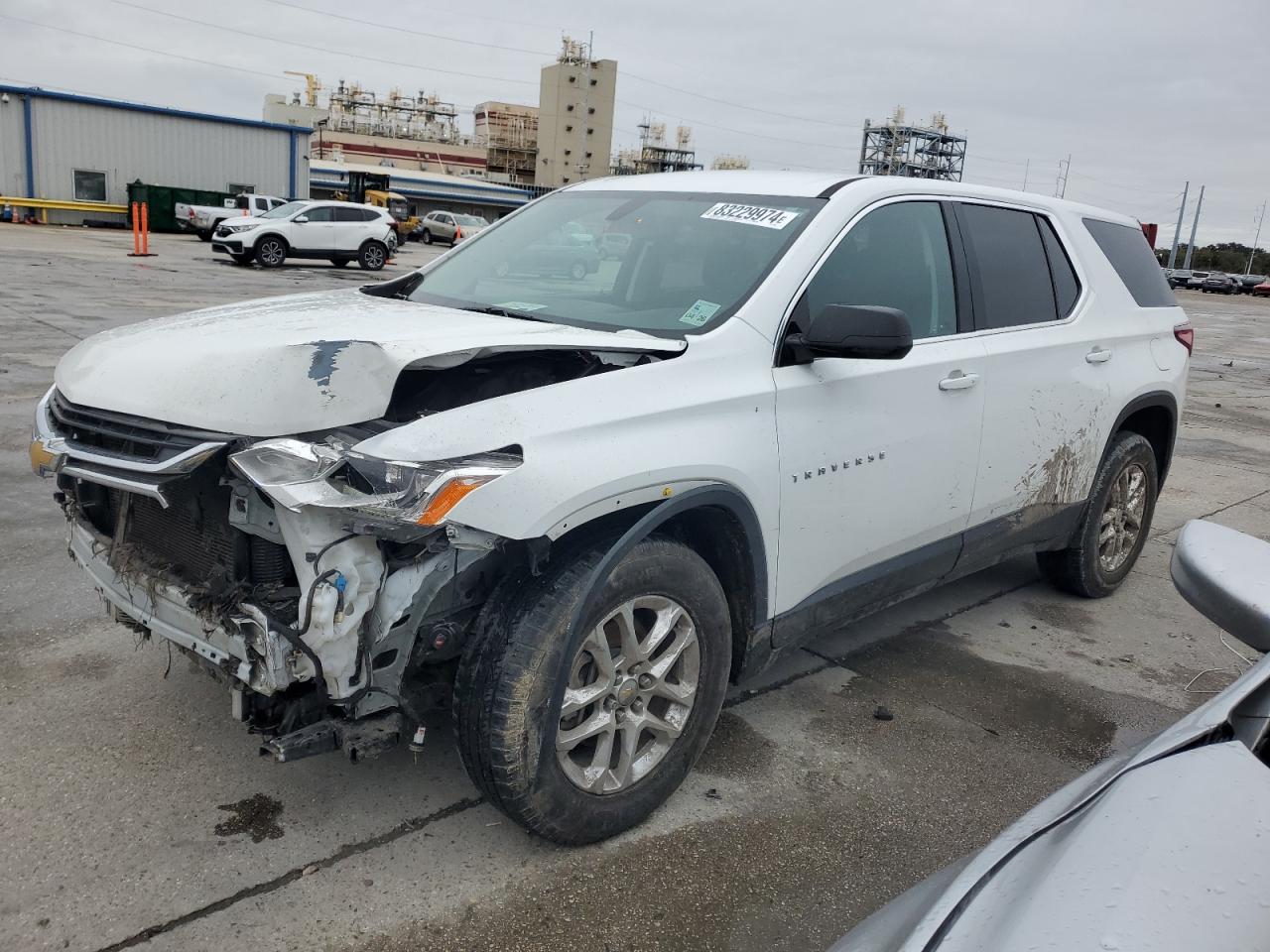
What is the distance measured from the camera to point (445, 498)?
2295mm

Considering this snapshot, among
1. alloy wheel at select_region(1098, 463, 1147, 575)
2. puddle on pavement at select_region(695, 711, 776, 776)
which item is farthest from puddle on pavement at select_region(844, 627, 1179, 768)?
alloy wheel at select_region(1098, 463, 1147, 575)

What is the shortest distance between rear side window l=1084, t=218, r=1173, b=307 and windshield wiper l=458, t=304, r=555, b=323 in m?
2.89

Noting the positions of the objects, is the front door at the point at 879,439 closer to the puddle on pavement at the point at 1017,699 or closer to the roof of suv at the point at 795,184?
the roof of suv at the point at 795,184

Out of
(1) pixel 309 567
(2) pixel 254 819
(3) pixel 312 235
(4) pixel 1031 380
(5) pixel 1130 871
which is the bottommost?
(2) pixel 254 819

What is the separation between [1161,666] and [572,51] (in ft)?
322

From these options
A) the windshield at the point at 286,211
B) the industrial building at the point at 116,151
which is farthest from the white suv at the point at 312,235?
the industrial building at the point at 116,151

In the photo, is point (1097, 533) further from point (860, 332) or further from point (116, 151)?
point (116, 151)

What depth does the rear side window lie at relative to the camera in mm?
4852

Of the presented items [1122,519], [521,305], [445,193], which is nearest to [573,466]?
[521,305]

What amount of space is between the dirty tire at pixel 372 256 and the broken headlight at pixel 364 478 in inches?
1033

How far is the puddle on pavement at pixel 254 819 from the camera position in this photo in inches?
111

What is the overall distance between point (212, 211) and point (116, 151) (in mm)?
7432

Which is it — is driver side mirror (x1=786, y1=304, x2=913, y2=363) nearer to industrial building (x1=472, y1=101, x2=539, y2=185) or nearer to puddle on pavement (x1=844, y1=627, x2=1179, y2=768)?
puddle on pavement (x1=844, y1=627, x2=1179, y2=768)

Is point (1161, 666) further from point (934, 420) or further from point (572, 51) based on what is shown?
point (572, 51)
